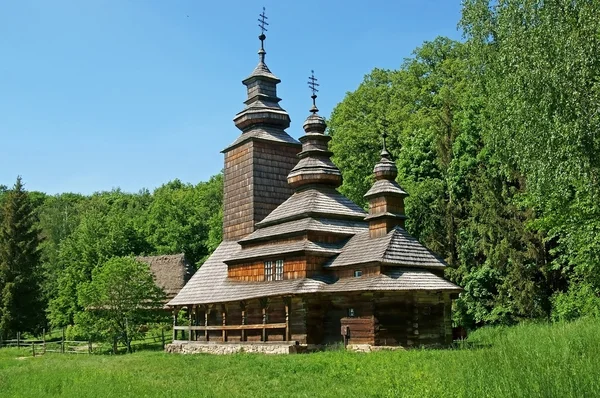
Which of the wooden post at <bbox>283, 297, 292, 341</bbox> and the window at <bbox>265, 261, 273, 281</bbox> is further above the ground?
the window at <bbox>265, 261, 273, 281</bbox>

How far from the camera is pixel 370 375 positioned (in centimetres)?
1455

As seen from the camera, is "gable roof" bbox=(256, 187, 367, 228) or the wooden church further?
"gable roof" bbox=(256, 187, 367, 228)

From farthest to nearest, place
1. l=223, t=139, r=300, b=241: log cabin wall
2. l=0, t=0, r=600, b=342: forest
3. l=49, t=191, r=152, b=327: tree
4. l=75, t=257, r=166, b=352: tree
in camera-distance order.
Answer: l=49, t=191, r=152, b=327: tree
l=75, t=257, r=166, b=352: tree
l=223, t=139, r=300, b=241: log cabin wall
l=0, t=0, r=600, b=342: forest

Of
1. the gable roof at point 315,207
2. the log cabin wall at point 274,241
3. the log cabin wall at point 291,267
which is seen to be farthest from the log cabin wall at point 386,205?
the log cabin wall at point 274,241

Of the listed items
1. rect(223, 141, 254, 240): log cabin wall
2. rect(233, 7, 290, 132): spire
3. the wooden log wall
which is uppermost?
rect(233, 7, 290, 132): spire

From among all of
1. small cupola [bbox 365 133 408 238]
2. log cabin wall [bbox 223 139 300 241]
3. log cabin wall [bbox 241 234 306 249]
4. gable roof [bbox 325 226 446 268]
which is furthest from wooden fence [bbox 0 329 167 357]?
small cupola [bbox 365 133 408 238]

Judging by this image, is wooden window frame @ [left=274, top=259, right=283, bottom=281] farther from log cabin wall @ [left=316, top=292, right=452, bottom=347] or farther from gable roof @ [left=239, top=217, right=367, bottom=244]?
log cabin wall @ [left=316, top=292, right=452, bottom=347]

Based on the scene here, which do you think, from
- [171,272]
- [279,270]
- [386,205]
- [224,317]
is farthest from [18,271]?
[386,205]

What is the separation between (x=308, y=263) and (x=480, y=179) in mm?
10977

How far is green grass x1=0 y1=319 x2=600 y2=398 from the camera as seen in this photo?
810 centimetres

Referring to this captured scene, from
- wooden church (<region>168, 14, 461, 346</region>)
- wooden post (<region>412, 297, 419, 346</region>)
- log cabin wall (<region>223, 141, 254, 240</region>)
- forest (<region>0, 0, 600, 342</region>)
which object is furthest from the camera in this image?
log cabin wall (<region>223, 141, 254, 240</region>)

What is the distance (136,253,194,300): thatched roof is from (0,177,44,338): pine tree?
765 centimetres

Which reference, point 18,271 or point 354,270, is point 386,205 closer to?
point 354,270

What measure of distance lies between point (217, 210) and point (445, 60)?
89.3ft
